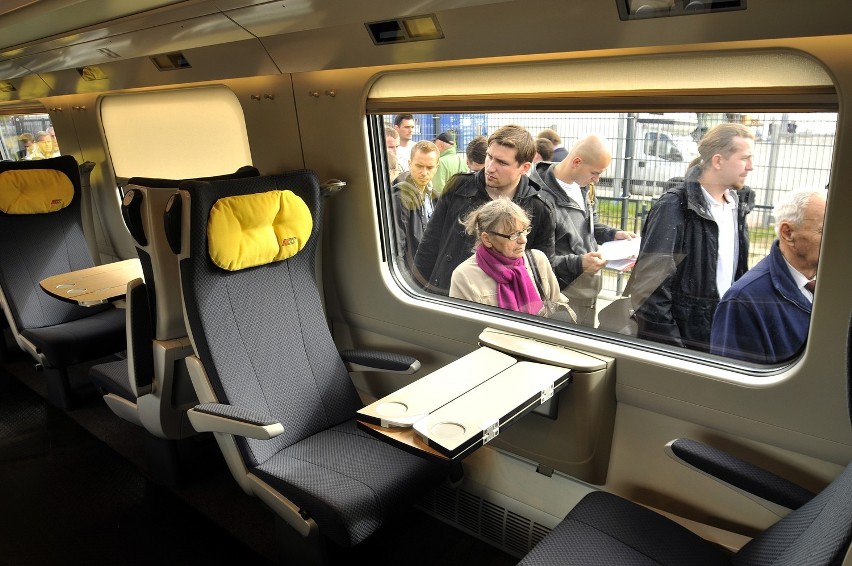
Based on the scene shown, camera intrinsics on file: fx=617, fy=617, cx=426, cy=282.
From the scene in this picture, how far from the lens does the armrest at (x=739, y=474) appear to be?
1.73 meters

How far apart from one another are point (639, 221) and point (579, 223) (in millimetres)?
288

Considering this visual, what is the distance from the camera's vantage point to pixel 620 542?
1833mm

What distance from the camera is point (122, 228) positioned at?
496 centimetres

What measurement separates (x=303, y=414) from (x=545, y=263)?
46.3 inches

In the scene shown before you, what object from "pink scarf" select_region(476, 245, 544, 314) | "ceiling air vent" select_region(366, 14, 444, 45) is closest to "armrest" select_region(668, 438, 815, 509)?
"pink scarf" select_region(476, 245, 544, 314)

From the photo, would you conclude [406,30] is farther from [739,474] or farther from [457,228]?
[739,474]

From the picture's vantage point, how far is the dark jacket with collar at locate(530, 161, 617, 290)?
2402mm

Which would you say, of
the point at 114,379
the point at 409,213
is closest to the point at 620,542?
the point at 409,213

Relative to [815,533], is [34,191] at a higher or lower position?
higher

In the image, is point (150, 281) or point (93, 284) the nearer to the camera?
point (150, 281)

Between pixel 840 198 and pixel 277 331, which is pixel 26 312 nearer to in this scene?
pixel 277 331

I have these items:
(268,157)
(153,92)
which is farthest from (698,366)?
(153,92)

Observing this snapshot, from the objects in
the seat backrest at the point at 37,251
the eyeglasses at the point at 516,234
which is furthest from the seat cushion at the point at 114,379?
the eyeglasses at the point at 516,234

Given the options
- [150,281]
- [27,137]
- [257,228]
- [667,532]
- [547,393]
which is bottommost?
[667,532]
